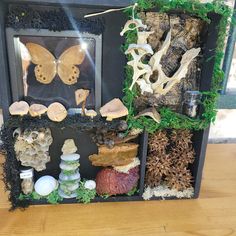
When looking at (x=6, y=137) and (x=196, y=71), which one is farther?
(x=196, y=71)

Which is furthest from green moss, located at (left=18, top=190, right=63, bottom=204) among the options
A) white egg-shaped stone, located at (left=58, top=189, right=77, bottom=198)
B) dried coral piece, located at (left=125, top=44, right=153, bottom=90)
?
dried coral piece, located at (left=125, top=44, right=153, bottom=90)

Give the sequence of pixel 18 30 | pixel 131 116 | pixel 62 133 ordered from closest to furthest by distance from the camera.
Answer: pixel 18 30 < pixel 131 116 < pixel 62 133

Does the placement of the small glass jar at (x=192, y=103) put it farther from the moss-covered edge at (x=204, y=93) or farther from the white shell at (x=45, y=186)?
the white shell at (x=45, y=186)

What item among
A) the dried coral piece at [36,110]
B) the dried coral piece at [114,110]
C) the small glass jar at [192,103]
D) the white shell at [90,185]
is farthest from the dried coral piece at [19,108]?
the small glass jar at [192,103]

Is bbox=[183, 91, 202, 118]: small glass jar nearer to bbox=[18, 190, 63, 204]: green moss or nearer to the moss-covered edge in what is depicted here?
the moss-covered edge

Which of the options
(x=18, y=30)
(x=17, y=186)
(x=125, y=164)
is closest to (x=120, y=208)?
(x=125, y=164)

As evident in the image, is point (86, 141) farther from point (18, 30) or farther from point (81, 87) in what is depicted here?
point (18, 30)

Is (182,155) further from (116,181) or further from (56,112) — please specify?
(56,112)
